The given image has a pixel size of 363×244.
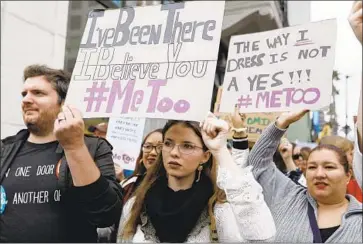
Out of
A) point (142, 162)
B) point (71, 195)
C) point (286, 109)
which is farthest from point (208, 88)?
point (142, 162)

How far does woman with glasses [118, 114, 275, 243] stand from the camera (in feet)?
6.60

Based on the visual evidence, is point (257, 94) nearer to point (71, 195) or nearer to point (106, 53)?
point (106, 53)

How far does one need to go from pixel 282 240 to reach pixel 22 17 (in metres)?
4.17

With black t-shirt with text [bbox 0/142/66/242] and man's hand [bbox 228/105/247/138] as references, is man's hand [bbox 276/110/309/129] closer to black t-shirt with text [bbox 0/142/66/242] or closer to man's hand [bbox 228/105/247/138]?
man's hand [bbox 228/105/247/138]

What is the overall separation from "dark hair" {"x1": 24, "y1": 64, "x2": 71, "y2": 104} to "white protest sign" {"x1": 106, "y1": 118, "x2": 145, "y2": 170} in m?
1.56

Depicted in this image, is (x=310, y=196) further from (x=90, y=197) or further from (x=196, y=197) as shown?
(x=90, y=197)

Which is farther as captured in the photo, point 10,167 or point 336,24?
point 336,24

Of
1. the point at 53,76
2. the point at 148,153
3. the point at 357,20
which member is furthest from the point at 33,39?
the point at 357,20

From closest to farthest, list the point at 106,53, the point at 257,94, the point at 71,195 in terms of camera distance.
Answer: the point at 71,195, the point at 106,53, the point at 257,94

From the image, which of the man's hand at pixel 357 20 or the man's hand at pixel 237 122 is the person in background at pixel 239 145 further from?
the man's hand at pixel 357 20

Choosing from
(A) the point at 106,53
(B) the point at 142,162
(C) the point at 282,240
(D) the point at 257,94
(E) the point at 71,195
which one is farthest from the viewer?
(B) the point at 142,162

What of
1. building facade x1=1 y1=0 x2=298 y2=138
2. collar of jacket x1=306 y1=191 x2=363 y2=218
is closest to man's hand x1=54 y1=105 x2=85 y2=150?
collar of jacket x1=306 y1=191 x2=363 y2=218

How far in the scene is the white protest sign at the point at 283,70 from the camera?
2527 mm

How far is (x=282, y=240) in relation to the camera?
230 centimetres
